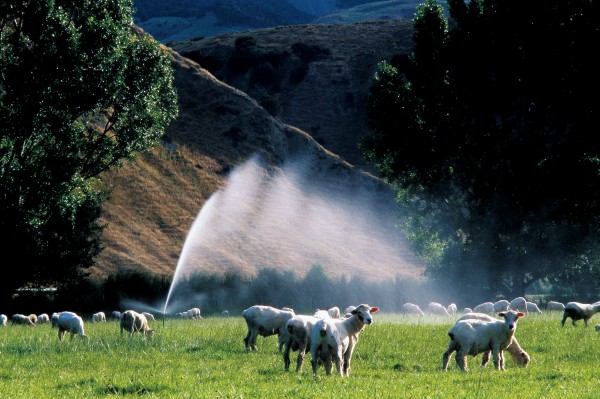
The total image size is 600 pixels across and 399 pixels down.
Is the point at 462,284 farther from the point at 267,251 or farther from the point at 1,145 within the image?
the point at 1,145

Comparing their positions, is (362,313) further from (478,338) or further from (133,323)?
(133,323)

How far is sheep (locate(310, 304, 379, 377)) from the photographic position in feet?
55.6

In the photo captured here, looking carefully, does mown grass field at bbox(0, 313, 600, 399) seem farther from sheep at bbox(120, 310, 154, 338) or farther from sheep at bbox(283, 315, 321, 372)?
sheep at bbox(120, 310, 154, 338)

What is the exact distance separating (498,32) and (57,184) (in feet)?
92.6

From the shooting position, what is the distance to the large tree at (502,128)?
45594mm

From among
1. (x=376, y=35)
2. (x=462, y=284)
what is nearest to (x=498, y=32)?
(x=462, y=284)

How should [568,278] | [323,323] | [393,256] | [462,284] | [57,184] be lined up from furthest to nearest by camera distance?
1. [393,256]
2. [568,278]
3. [462,284]
4. [57,184]
5. [323,323]

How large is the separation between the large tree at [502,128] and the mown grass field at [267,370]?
76.7 feet

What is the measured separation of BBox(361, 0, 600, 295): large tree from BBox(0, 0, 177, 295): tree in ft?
54.6

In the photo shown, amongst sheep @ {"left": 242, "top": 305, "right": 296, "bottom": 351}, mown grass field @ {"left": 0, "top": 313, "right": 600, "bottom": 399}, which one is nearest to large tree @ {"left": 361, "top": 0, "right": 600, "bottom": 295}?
mown grass field @ {"left": 0, "top": 313, "right": 600, "bottom": 399}

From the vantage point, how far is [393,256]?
98.8 meters

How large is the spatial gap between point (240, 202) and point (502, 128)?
56127 mm

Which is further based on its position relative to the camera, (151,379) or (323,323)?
(323,323)

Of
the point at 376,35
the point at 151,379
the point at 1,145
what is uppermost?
the point at 376,35
